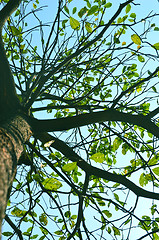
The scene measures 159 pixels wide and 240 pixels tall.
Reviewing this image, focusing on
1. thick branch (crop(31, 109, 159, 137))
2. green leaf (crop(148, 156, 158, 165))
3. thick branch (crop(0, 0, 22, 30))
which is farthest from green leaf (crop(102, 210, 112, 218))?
thick branch (crop(0, 0, 22, 30))

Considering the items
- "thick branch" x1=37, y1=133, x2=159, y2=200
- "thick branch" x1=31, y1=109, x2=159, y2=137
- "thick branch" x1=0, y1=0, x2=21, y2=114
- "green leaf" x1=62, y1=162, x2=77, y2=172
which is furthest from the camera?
"thick branch" x1=37, y1=133, x2=159, y2=200

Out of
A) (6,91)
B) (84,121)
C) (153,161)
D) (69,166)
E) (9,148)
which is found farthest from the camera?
(153,161)

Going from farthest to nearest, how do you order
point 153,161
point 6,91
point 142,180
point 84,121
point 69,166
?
point 142,180 → point 153,161 → point 84,121 → point 6,91 → point 69,166

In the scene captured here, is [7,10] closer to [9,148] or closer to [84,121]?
[84,121]

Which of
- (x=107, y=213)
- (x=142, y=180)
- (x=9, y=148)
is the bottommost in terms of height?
(x=9, y=148)

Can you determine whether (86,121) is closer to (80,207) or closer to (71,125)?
(71,125)

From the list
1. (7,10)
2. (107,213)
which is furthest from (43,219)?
(7,10)

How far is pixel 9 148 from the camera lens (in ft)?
4.01

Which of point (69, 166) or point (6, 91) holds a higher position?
point (6, 91)

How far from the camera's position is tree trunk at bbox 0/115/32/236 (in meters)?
0.92

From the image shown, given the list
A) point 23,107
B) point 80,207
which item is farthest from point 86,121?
point 80,207

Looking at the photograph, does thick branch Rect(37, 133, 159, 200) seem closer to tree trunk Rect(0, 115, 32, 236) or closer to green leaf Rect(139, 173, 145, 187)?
green leaf Rect(139, 173, 145, 187)

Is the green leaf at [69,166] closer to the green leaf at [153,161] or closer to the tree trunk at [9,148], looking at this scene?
the tree trunk at [9,148]

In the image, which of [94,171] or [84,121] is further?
[94,171]
